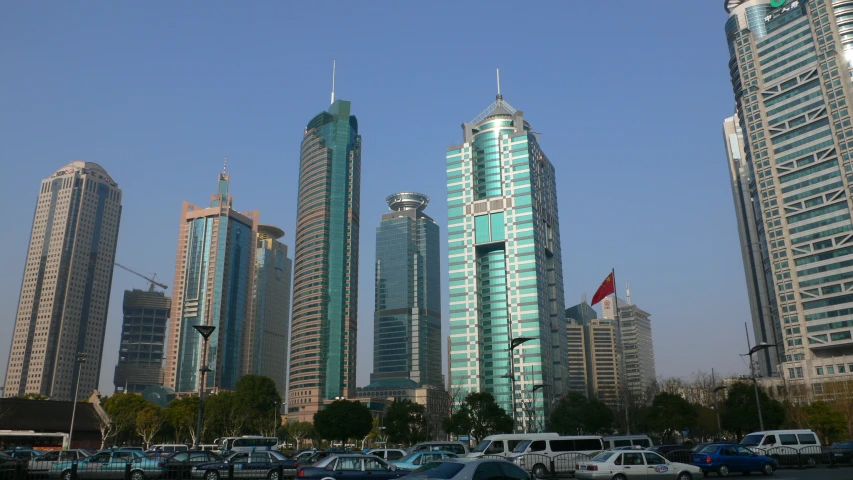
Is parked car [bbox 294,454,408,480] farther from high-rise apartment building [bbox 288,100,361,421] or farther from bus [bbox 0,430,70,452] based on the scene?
high-rise apartment building [bbox 288,100,361,421]

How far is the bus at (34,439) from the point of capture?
219ft

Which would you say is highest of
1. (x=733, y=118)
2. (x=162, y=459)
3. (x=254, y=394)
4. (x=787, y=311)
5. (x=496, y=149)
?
(x=733, y=118)

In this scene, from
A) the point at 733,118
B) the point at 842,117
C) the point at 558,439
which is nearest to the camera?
the point at 558,439

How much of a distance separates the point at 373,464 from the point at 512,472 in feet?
33.8

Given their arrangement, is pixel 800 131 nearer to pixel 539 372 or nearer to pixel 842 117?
pixel 842 117

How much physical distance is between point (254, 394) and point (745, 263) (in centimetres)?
13675

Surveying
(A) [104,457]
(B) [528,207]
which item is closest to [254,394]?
(A) [104,457]

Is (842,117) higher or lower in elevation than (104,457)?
higher

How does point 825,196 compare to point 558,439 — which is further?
point 825,196

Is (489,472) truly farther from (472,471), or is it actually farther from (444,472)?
(444,472)

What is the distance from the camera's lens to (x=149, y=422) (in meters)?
84.9

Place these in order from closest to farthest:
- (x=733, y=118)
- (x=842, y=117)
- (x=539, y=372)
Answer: (x=842, y=117), (x=539, y=372), (x=733, y=118)

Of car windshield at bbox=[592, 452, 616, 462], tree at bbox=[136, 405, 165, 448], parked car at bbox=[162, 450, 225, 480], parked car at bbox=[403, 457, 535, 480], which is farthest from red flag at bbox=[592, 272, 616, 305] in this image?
tree at bbox=[136, 405, 165, 448]

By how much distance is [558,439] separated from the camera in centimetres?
3428
